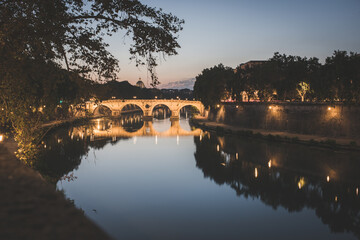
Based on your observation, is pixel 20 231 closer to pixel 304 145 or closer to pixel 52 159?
pixel 52 159

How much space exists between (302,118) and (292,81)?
7.45m

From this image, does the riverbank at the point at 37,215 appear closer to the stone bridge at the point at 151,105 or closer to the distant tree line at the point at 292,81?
the distant tree line at the point at 292,81

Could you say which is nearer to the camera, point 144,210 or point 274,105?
point 144,210

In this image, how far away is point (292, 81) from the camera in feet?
122

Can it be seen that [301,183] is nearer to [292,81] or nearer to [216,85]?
[292,81]

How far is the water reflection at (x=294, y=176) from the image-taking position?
13.6 m

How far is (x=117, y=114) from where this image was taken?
7469cm

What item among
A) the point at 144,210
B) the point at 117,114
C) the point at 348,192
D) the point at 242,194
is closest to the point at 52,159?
the point at 144,210

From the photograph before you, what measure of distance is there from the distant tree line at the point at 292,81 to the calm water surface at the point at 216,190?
9.33m

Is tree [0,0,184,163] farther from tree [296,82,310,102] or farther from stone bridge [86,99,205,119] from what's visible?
stone bridge [86,99,205,119]

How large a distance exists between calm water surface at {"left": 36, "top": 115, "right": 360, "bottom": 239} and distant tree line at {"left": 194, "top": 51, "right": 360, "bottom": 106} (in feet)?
30.6

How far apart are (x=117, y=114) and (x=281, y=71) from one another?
4866 centimetres

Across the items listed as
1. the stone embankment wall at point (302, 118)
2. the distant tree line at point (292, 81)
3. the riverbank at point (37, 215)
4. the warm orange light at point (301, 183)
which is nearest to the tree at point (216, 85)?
the distant tree line at point (292, 81)

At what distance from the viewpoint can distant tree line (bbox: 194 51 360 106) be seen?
28.9 metres
